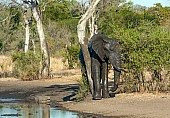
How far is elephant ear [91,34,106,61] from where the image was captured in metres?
18.2

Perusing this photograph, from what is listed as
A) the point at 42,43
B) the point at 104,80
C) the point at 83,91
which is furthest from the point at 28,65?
the point at 104,80

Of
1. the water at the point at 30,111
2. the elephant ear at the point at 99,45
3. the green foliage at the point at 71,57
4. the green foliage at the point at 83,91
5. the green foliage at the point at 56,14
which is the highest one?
the green foliage at the point at 56,14

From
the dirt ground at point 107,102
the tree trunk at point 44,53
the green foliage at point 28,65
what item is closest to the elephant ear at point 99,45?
the dirt ground at point 107,102

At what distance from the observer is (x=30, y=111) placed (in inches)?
673

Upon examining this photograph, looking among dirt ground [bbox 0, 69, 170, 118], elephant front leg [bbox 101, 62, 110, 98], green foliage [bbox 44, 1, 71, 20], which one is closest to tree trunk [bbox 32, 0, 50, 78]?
dirt ground [bbox 0, 69, 170, 118]

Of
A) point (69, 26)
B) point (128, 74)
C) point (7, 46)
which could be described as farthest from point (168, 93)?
point (69, 26)

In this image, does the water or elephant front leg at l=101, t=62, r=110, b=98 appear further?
elephant front leg at l=101, t=62, r=110, b=98

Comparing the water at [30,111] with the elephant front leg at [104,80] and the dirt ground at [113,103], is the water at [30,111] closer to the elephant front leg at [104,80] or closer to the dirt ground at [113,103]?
the dirt ground at [113,103]

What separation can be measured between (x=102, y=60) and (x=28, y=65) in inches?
497

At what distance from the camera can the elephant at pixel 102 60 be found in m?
18.2

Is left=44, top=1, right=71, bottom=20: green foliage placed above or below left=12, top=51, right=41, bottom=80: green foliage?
above

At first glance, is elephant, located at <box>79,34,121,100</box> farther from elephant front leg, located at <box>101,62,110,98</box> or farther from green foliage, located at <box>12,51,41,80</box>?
green foliage, located at <box>12,51,41,80</box>

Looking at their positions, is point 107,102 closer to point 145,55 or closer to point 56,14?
point 145,55

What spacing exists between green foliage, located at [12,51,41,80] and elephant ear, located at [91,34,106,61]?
1252 cm
